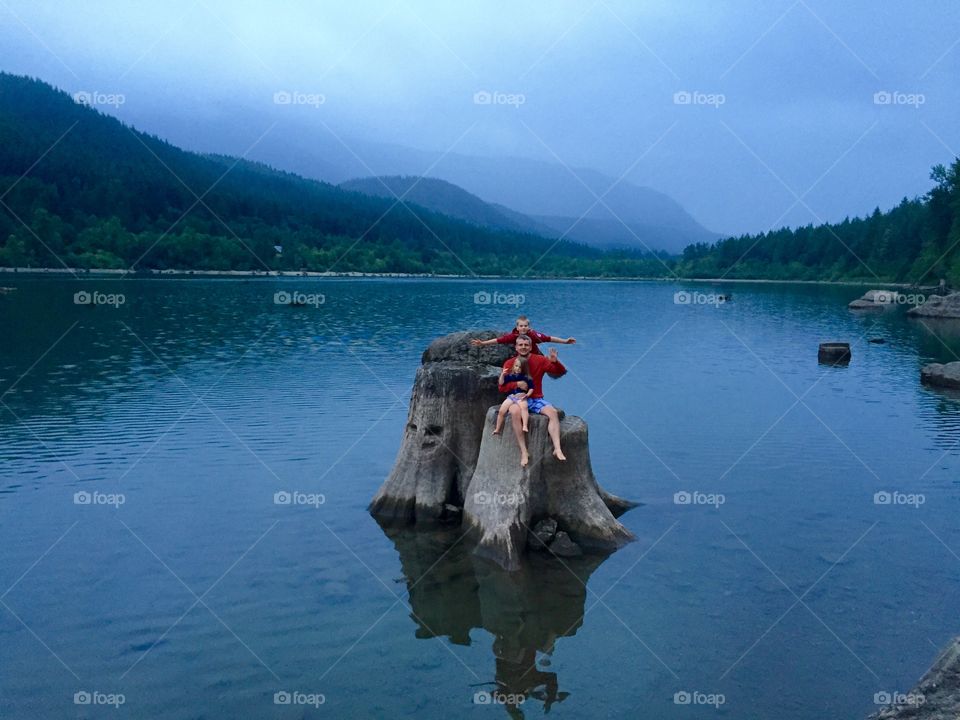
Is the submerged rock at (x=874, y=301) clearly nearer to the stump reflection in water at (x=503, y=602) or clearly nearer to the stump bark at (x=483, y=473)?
the stump bark at (x=483, y=473)

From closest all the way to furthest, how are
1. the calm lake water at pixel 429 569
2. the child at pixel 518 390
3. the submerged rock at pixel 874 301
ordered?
the calm lake water at pixel 429 569 → the child at pixel 518 390 → the submerged rock at pixel 874 301

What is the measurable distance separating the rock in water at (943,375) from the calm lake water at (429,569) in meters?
2.87

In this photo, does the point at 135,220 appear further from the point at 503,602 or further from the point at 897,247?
the point at 503,602

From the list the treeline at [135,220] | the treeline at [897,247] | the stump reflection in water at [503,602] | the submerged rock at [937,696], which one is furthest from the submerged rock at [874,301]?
the treeline at [135,220]

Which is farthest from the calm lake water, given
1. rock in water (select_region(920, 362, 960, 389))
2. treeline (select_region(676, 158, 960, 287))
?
treeline (select_region(676, 158, 960, 287))

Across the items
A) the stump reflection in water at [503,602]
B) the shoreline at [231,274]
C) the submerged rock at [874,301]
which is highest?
the shoreline at [231,274]

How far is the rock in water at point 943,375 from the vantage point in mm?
29219

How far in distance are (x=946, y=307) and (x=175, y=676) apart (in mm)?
74273

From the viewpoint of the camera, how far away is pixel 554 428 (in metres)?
12.3

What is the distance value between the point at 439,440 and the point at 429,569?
8.50 feet

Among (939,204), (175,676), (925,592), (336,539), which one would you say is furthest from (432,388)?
(939,204)

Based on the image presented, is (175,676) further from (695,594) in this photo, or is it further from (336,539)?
(695,594)

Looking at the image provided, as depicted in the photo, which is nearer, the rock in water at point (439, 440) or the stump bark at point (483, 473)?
the stump bark at point (483, 473)

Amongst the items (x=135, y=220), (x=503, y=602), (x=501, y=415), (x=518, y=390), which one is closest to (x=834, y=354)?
(x=518, y=390)
